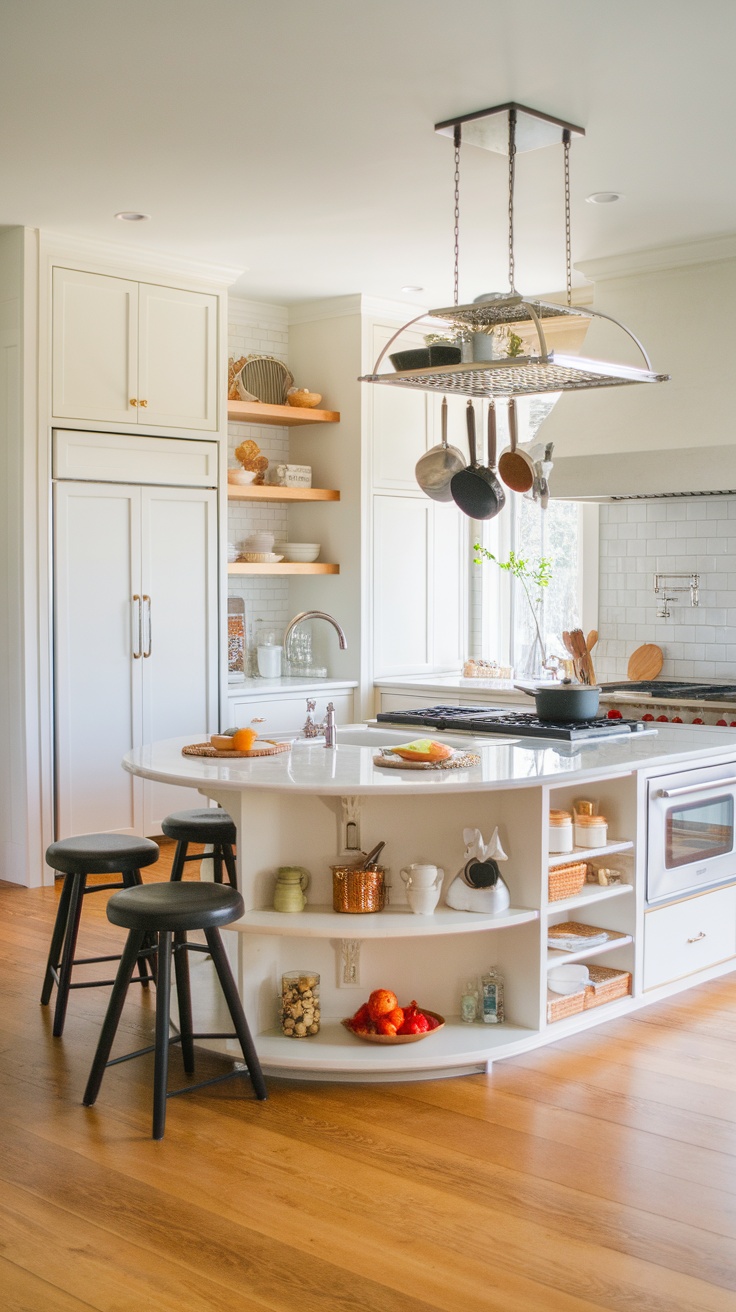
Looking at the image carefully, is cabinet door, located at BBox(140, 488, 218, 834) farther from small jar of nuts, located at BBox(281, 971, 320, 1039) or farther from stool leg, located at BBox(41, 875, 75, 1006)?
small jar of nuts, located at BBox(281, 971, 320, 1039)

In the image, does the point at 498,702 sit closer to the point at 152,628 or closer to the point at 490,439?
the point at 152,628

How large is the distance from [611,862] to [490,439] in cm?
142

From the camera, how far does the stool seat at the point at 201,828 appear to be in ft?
12.5

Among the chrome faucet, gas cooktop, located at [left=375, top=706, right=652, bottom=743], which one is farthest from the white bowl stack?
gas cooktop, located at [left=375, top=706, right=652, bottom=743]

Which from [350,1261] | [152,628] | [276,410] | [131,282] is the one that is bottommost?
[350,1261]

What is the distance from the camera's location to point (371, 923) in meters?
3.34

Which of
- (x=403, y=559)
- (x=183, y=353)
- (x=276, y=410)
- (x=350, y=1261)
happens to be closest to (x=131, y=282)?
(x=183, y=353)

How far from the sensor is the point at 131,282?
5793mm

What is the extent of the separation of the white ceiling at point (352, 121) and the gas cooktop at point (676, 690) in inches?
76.6

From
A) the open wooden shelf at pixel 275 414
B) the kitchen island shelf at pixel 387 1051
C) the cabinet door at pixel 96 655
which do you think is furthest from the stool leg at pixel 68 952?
the open wooden shelf at pixel 275 414

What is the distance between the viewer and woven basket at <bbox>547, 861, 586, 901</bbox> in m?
3.60

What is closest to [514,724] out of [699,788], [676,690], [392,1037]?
[699,788]

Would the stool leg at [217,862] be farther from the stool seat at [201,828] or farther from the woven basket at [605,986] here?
the woven basket at [605,986]

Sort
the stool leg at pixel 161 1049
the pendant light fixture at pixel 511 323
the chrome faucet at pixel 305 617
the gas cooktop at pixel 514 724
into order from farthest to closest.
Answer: the chrome faucet at pixel 305 617
the gas cooktop at pixel 514 724
the pendant light fixture at pixel 511 323
the stool leg at pixel 161 1049
